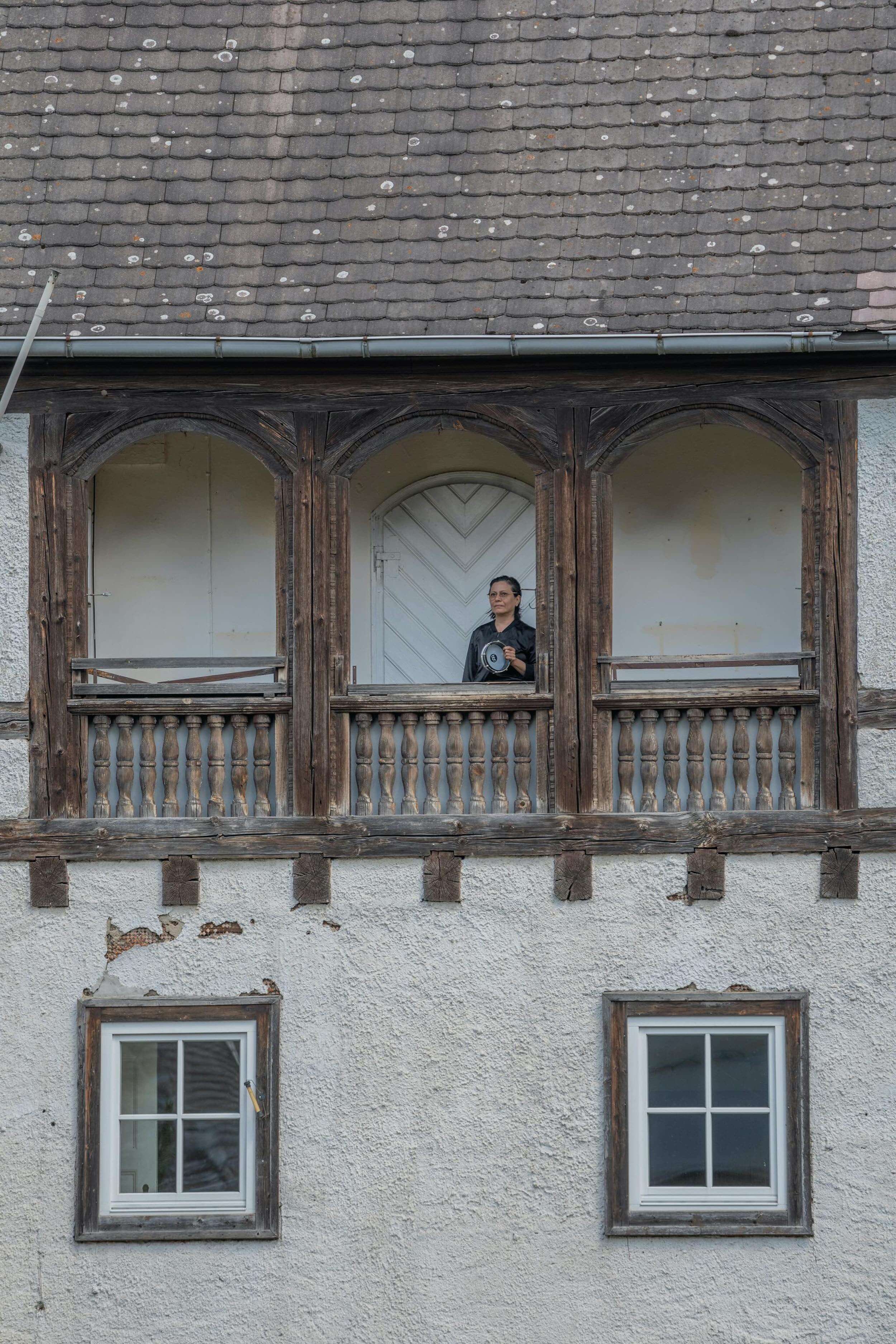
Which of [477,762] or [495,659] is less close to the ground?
[495,659]

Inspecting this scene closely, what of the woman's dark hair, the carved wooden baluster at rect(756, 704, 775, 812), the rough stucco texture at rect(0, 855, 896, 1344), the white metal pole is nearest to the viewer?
the white metal pole

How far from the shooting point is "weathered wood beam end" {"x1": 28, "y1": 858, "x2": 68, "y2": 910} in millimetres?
8648

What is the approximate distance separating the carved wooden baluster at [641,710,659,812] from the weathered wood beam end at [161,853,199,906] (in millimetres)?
2267

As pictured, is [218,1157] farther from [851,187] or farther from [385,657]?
[851,187]

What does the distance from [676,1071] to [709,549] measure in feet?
10.2

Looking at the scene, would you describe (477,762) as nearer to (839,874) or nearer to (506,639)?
(506,639)

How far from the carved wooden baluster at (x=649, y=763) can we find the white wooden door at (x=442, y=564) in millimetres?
1785

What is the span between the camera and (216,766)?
8.77m

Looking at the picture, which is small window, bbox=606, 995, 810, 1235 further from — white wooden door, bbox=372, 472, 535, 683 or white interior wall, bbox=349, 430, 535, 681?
white interior wall, bbox=349, 430, 535, 681

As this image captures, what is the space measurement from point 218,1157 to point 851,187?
5.84 meters

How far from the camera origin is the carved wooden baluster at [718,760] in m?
8.66

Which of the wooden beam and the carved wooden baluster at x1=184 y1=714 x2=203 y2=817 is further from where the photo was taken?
the carved wooden baluster at x1=184 y1=714 x2=203 y2=817

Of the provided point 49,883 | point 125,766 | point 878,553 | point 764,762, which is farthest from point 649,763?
point 49,883

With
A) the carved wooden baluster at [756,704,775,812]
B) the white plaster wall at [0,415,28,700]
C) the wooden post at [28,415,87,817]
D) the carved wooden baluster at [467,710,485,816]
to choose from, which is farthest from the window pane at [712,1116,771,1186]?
the white plaster wall at [0,415,28,700]
